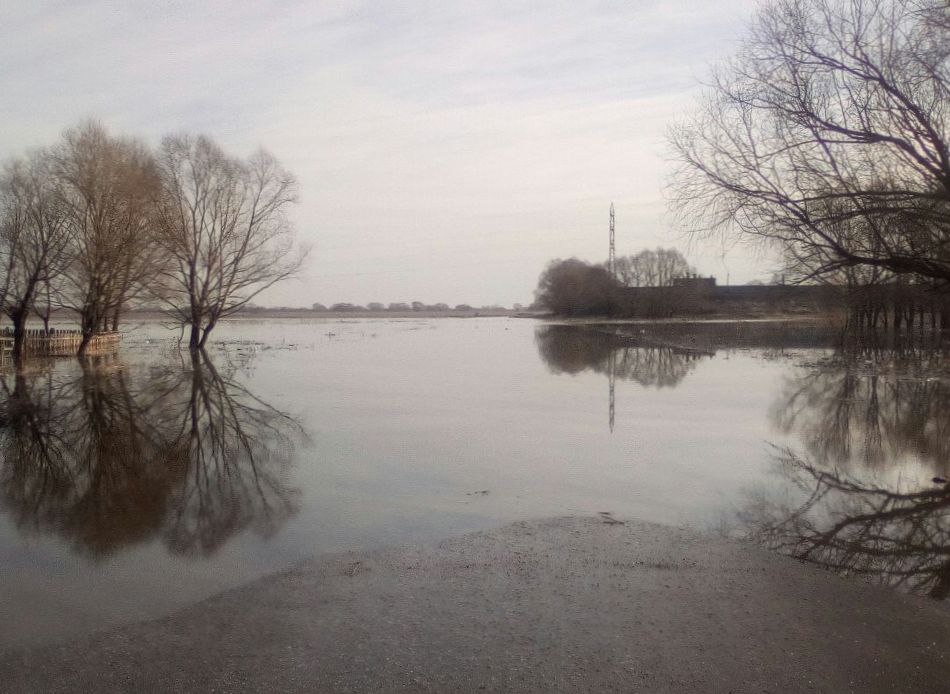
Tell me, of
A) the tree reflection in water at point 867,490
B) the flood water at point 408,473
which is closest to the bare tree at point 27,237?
the flood water at point 408,473

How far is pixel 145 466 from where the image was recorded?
10172mm

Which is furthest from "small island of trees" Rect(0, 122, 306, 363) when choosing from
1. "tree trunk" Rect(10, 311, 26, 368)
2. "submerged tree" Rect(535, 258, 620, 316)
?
"submerged tree" Rect(535, 258, 620, 316)

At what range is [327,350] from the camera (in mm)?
36969

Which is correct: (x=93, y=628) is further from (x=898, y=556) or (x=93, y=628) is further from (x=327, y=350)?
(x=327, y=350)

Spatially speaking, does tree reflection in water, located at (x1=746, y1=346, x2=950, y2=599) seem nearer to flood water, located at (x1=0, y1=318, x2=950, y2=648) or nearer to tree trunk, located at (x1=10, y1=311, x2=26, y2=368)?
flood water, located at (x1=0, y1=318, x2=950, y2=648)

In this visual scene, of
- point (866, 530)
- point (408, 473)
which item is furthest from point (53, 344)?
point (866, 530)

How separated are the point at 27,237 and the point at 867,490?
31195 mm

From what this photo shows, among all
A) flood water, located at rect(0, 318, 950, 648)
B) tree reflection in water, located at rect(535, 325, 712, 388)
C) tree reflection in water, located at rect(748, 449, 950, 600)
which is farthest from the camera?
tree reflection in water, located at rect(535, 325, 712, 388)

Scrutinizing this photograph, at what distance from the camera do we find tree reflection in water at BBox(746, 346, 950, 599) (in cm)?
644

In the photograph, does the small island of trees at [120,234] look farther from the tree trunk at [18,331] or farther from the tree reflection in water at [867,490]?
the tree reflection in water at [867,490]

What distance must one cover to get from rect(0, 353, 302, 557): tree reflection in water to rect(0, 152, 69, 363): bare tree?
42.8ft

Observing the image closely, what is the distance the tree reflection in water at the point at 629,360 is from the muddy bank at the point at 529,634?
1480 centimetres

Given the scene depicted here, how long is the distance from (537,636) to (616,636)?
1.68ft

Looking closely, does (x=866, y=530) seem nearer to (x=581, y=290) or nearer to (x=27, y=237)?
(x=27, y=237)
